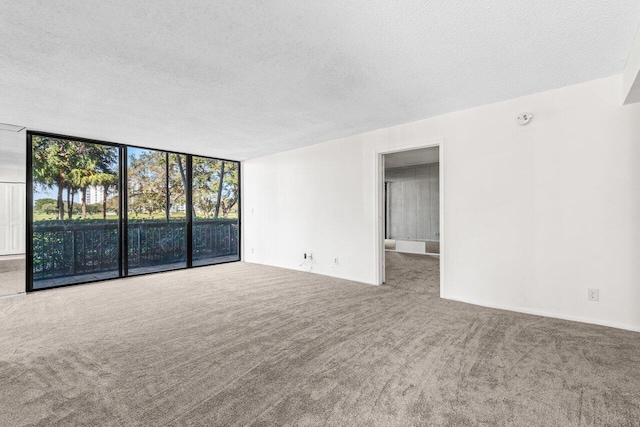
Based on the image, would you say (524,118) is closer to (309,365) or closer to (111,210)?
(309,365)

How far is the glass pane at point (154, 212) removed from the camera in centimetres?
532

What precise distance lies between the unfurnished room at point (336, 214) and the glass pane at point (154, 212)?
127 mm

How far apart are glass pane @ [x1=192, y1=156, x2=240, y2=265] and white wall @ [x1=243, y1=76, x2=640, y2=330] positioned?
3.64 m

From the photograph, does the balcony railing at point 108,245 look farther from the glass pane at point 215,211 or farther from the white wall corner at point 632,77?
the white wall corner at point 632,77

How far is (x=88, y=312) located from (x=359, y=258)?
347 centimetres

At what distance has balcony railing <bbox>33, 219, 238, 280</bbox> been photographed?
4.66 meters

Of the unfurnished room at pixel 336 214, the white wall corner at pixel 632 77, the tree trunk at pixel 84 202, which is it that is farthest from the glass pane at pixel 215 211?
the white wall corner at pixel 632 77

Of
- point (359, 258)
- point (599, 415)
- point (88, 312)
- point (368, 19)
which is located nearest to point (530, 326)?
point (599, 415)

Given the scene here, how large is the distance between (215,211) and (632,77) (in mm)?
6526

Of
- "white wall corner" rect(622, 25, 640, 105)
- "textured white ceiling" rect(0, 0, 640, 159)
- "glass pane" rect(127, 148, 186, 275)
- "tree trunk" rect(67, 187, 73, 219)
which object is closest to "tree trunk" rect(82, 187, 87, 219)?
"tree trunk" rect(67, 187, 73, 219)

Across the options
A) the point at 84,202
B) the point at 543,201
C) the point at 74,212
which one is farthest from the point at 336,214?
the point at 74,212

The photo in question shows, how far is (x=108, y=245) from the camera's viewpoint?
5188 millimetres

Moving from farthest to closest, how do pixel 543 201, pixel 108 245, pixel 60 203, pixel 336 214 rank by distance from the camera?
pixel 108 245 → pixel 336 214 → pixel 60 203 → pixel 543 201

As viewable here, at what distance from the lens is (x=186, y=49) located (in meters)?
2.19
